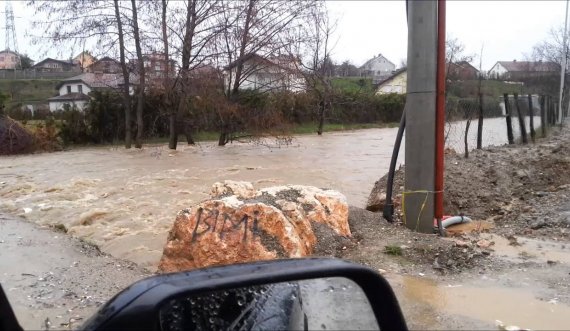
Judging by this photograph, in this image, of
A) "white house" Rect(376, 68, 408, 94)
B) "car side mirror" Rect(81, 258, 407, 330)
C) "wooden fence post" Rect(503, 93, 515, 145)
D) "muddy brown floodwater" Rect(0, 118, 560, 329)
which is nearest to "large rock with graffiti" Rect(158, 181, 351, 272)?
"muddy brown floodwater" Rect(0, 118, 560, 329)

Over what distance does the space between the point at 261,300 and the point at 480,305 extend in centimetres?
277

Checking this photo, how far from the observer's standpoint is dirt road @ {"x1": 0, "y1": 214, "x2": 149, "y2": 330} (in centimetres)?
384

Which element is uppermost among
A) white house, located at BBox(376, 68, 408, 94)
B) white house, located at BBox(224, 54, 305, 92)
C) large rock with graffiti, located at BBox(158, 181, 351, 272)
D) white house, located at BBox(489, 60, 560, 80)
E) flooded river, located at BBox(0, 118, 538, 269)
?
white house, located at BBox(489, 60, 560, 80)

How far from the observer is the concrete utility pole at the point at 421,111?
6.00 meters

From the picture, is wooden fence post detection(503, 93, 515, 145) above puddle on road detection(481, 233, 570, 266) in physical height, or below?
above

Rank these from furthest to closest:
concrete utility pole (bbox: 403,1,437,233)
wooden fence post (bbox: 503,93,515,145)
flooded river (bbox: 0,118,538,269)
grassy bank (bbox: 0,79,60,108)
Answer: grassy bank (bbox: 0,79,60,108) < wooden fence post (bbox: 503,93,515,145) < flooded river (bbox: 0,118,538,269) < concrete utility pole (bbox: 403,1,437,233)

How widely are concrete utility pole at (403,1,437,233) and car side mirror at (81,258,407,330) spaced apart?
432 cm

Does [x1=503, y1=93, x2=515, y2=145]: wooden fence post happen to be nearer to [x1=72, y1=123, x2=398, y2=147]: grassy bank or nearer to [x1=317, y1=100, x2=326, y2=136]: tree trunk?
[x1=72, y1=123, x2=398, y2=147]: grassy bank

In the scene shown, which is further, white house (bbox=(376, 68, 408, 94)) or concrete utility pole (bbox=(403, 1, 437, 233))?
white house (bbox=(376, 68, 408, 94))

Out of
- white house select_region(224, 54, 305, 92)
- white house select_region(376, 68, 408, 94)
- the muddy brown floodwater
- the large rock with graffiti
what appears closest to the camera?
the muddy brown floodwater

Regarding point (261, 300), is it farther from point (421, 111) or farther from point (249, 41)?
point (249, 41)

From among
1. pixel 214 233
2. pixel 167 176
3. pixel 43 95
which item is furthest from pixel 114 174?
pixel 43 95

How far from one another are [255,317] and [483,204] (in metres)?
7.66

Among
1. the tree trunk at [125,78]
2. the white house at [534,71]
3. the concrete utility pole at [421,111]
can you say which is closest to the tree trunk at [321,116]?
the tree trunk at [125,78]
